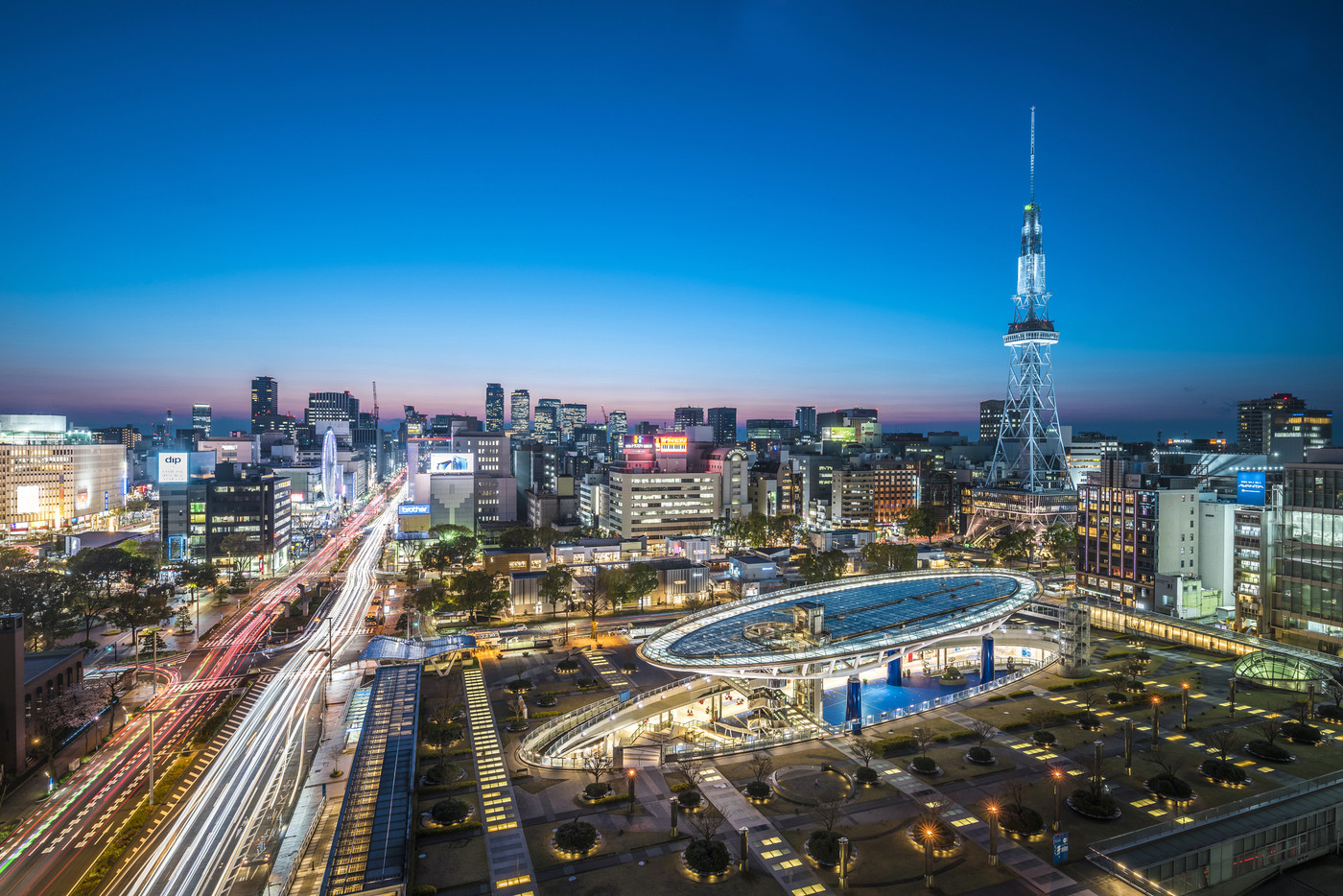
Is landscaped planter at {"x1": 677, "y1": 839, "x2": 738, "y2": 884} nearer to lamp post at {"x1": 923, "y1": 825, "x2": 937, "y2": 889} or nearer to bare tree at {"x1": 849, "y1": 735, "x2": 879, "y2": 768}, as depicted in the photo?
lamp post at {"x1": 923, "y1": 825, "x2": 937, "y2": 889}

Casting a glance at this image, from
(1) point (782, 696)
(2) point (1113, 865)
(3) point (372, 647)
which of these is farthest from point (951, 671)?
(3) point (372, 647)

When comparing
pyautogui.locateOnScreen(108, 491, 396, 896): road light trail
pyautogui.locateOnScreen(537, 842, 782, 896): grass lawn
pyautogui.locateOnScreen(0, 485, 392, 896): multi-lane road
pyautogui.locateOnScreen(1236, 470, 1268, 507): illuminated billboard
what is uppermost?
pyautogui.locateOnScreen(1236, 470, 1268, 507): illuminated billboard

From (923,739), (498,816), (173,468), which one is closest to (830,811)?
(923,739)

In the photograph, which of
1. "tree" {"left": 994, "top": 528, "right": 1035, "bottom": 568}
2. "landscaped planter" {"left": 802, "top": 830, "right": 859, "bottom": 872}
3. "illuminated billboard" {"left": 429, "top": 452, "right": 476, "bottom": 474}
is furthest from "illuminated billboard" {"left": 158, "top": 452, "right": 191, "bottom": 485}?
"tree" {"left": 994, "top": 528, "right": 1035, "bottom": 568}

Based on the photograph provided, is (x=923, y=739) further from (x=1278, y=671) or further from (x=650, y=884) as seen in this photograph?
(x=1278, y=671)

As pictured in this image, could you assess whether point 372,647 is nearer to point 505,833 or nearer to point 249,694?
point 249,694

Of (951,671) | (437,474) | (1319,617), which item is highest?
(437,474)

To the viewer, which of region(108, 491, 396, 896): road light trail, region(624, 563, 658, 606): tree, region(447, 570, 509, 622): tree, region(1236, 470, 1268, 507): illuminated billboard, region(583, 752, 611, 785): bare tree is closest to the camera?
region(108, 491, 396, 896): road light trail
